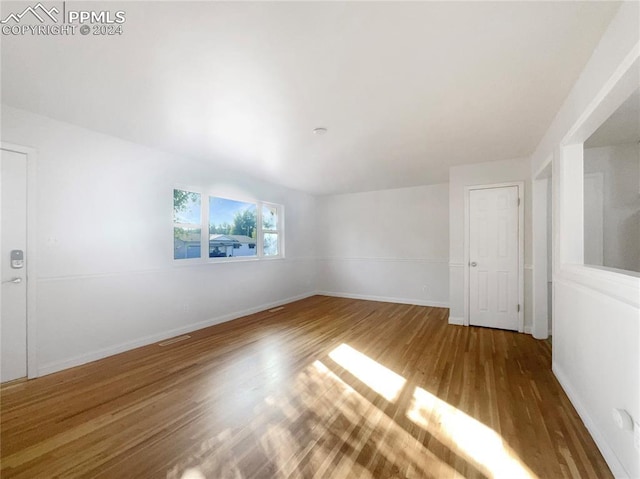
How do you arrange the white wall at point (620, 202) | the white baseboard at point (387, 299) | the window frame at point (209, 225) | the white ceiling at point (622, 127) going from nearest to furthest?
the white ceiling at point (622, 127) → the white wall at point (620, 202) → the window frame at point (209, 225) → the white baseboard at point (387, 299)

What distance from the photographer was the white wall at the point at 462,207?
4.01 meters

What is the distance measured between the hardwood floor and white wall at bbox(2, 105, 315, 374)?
1.18 feet

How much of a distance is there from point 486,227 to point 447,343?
203cm

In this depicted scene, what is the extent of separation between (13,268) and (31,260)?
0.14m

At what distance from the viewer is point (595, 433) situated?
5.78 feet

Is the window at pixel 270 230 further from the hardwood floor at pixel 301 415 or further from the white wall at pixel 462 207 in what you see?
the white wall at pixel 462 207

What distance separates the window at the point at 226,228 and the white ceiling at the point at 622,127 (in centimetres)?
507

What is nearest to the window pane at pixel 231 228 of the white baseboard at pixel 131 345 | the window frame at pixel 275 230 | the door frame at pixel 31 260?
the window frame at pixel 275 230

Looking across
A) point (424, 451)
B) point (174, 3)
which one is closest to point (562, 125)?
point (424, 451)

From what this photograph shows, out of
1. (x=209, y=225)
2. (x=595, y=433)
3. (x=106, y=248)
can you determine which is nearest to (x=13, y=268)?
(x=106, y=248)

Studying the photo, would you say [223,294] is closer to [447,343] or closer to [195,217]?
[195,217]

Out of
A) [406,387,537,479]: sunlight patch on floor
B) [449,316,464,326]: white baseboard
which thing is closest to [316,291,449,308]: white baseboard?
[449,316,464,326]: white baseboard

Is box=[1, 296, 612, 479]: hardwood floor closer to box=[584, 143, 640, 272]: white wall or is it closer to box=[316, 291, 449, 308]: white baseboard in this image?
box=[584, 143, 640, 272]: white wall

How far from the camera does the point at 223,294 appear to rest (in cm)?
462
